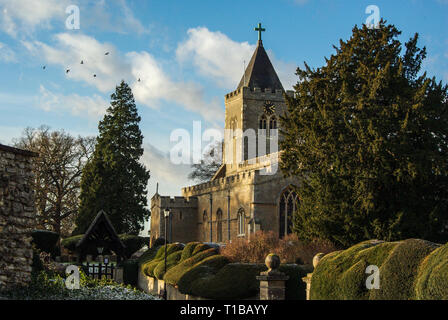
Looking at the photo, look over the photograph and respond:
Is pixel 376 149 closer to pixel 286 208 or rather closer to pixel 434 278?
pixel 434 278

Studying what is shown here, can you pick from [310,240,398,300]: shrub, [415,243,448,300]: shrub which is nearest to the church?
[310,240,398,300]: shrub

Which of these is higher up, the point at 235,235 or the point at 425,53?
the point at 425,53

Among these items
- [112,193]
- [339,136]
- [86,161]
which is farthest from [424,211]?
[86,161]

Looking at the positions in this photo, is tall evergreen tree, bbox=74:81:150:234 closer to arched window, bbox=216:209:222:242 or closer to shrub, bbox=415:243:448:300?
arched window, bbox=216:209:222:242

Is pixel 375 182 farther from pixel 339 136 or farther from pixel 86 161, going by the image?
pixel 86 161

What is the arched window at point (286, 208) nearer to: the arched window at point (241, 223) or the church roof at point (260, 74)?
the arched window at point (241, 223)

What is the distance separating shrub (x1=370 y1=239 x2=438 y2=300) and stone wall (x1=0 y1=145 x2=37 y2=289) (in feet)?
21.3

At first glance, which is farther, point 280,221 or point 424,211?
point 280,221

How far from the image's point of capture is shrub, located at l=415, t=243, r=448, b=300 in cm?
880

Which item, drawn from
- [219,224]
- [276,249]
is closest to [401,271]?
[276,249]

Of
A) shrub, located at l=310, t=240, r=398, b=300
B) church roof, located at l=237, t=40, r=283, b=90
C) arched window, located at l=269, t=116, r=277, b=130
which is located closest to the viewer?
shrub, located at l=310, t=240, r=398, b=300

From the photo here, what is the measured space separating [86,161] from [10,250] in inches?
1520
